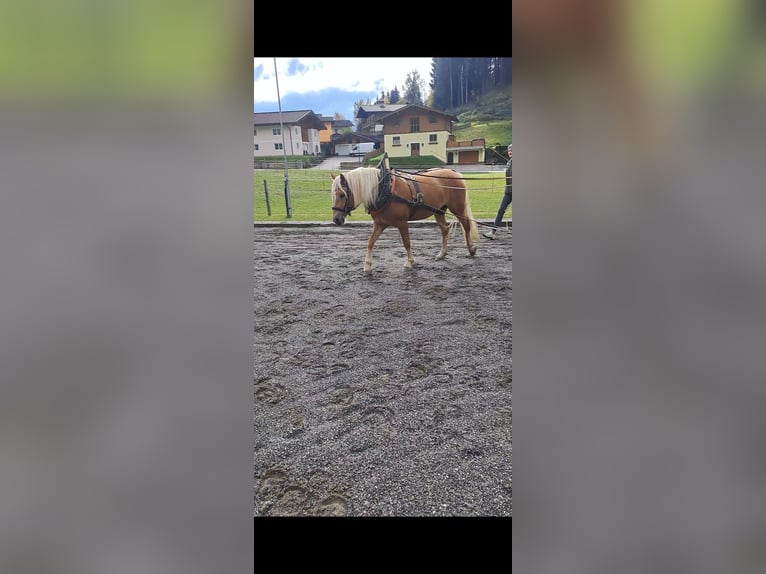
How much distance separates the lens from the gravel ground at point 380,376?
1986mm

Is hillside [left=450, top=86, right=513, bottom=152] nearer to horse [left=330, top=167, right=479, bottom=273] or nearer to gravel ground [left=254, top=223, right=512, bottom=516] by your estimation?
horse [left=330, top=167, right=479, bottom=273]

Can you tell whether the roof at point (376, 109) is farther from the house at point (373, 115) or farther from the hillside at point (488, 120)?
the hillside at point (488, 120)

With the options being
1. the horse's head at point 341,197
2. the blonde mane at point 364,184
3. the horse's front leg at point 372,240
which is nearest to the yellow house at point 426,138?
the blonde mane at point 364,184

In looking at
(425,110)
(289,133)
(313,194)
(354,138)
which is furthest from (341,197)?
(425,110)

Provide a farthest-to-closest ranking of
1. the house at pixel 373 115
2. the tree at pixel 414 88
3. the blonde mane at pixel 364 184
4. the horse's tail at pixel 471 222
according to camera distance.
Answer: the horse's tail at pixel 471 222, the blonde mane at pixel 364 184, the house at pixel 373 115, the tree at pixel 414 88

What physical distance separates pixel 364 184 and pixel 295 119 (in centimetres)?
74

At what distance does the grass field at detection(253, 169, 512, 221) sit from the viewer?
3.67m

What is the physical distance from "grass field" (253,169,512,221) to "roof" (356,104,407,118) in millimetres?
551

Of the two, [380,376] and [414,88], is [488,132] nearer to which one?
[414,88]

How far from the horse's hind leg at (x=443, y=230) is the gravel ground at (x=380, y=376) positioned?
8 cm

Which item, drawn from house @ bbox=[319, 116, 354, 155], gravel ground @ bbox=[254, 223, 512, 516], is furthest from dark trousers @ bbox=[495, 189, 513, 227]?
house @ bbox=[319, 116, 354, 155]
